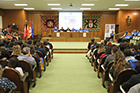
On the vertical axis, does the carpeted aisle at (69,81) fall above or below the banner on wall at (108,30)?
below

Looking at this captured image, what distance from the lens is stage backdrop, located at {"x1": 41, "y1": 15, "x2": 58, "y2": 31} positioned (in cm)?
1769

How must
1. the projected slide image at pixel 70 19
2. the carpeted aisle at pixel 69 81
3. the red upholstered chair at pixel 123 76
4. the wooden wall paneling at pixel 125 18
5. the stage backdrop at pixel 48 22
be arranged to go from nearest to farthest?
the red upholstered chair at pixel 123 76 → the carpeted aisle at pixel 69 81 → the wooden wall paneling at pixel 125 18 → the projected slide image at pixel 70 19 → the stage backdrop at pixel 48 22

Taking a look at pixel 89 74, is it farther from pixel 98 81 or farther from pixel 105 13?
pixel 105 13

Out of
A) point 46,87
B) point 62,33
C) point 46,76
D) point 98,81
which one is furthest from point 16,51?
point 62,33

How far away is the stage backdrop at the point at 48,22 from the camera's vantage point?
696 inches

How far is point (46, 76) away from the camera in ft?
16.1

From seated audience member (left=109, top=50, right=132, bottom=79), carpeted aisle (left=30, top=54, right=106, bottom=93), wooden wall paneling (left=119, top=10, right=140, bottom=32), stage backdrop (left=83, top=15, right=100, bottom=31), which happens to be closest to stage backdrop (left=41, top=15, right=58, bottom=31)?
Result: stage backdrop (left=83, top=15, right=100, bottom=31)

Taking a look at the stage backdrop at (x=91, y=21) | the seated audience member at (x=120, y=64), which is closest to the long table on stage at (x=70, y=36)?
the stage backdrop at (x=91, y=21)

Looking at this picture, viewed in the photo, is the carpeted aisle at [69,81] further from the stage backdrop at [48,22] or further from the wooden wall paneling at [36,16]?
the wooden wall paneling at [36,16]

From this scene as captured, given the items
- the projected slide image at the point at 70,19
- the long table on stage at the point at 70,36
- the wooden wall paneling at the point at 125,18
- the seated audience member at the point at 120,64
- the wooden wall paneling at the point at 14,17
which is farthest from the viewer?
the projected slide image at the point at 70,19

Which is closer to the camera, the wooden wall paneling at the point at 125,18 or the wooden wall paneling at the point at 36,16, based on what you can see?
the wooden wall paneling at the point at 125,18

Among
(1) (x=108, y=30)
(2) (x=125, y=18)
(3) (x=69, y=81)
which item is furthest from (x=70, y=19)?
(3) (x=69, y=81)

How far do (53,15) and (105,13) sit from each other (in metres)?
5.75

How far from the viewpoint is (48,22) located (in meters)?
17.7
